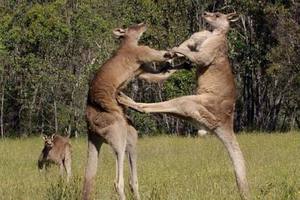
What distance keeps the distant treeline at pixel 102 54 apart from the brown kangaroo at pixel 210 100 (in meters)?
20.9

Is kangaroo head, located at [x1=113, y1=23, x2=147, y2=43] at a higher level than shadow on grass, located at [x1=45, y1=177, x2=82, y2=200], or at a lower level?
higher

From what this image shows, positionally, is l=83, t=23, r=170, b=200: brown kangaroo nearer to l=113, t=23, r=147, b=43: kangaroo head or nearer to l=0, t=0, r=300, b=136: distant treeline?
l=113, t=23, r=147, b=43: kangaroo head

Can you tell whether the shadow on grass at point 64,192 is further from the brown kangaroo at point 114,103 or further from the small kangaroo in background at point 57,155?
the small kangaroo in background at point 57,155

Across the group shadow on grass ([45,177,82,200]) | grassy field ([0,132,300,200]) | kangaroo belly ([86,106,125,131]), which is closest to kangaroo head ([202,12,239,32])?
kangaroo belly ([86,106,125,131])

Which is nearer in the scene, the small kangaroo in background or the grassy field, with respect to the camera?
the grassy field

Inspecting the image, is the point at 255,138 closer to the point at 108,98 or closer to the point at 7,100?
the point at 108,98

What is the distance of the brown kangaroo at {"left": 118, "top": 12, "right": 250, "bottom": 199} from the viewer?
760cm

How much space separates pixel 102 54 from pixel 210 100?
2438 centimetres

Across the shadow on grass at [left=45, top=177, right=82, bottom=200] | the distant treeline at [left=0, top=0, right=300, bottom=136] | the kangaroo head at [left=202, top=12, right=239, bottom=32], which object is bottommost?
the distant treeline at [left=0, top=0, right=300, bottom=136]

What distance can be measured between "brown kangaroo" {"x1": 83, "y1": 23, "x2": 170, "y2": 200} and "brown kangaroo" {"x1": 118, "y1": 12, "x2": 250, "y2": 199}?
0.17 meters

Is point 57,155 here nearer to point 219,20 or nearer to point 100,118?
point 100,118

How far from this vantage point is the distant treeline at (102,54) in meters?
31.1

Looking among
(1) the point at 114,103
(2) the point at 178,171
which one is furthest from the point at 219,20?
(2) the point at 178,171

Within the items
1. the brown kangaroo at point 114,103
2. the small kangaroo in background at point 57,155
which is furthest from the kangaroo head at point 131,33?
the small kangaroo in background at point 57,155
